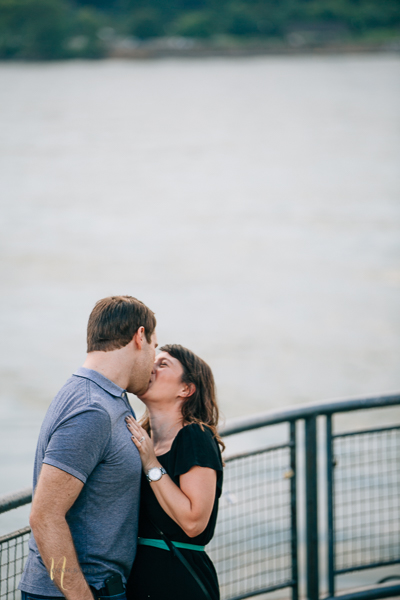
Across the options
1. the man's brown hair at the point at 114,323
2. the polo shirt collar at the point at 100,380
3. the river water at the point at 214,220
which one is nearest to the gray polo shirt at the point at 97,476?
the polo shirt collar at the point at 100,380

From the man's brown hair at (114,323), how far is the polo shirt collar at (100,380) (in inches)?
3.2

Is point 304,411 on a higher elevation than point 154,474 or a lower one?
higher

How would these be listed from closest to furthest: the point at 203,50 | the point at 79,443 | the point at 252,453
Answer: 1. the point at 79,443
2. the point at 252,453
3. the point at 203,50

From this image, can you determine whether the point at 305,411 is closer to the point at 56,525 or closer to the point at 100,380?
the point at 100,380

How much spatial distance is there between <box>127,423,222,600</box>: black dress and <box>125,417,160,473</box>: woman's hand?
0.08 m

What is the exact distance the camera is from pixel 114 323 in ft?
7.11

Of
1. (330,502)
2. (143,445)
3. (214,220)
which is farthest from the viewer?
(214,220)

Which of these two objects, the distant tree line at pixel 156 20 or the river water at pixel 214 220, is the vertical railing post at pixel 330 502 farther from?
the distant tree line at pixel 156 20

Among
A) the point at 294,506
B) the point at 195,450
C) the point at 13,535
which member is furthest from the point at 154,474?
the point at 294,506

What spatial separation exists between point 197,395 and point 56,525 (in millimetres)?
662

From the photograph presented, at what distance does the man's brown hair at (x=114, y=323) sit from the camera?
2.17 metres

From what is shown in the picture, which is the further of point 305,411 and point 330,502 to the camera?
point 330,502

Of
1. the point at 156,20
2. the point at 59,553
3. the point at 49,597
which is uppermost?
the point at 156,20

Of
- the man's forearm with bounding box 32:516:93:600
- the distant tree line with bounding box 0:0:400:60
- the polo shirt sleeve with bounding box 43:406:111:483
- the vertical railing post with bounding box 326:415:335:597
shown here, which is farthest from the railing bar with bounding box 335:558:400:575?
the distant tree line with bounding box 0:0:400:60
